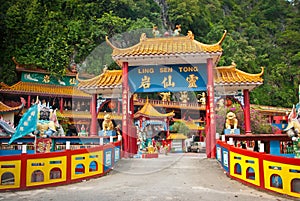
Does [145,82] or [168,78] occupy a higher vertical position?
[168,78]

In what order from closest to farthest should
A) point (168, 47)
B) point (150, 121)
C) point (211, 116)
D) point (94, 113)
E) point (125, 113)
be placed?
point (211, 116) < point (125, 113) < point (168, 47) < point (94, 113) < point (150, 121)

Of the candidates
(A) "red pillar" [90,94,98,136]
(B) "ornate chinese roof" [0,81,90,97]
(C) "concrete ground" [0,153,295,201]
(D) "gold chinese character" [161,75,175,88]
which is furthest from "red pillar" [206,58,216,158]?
(B) "ornate chinese roof" [0,81,90,97]

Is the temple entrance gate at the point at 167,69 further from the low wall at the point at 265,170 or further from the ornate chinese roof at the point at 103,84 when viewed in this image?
the low wall at the point at 265,170

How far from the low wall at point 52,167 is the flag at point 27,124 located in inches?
56.2

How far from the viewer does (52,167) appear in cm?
816

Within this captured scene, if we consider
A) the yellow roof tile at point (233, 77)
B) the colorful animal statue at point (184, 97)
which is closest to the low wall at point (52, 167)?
the yellow roof tile at point (233, 77)

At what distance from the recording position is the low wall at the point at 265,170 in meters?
6.34

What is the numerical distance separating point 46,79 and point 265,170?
26.8 meters

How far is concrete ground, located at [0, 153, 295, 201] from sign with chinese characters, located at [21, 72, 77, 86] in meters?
21.9

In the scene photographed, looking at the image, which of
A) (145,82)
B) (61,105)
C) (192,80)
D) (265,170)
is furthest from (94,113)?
(61,105)

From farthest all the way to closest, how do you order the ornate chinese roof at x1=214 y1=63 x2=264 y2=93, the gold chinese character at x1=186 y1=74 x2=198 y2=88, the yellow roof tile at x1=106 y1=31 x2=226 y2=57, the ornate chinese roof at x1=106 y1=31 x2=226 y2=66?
the gold chinese character at x1=186 y1=74 x2=198 y2=88 < the ornate chinese roof at x1=214 y1=63 x2=264 y2=93 < the yellow roof tile at x1=106 y1=31 x2=226 y2=57 < the ornate chinese roof at x1=106 y1=31 x2=226 y2=66

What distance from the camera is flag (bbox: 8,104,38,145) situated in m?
10.1

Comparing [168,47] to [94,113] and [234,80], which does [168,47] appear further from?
[94,113]

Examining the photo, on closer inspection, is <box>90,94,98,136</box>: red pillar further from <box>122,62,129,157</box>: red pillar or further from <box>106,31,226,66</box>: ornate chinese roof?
<box>106,31,226,66</box>: ornate chinese roof
